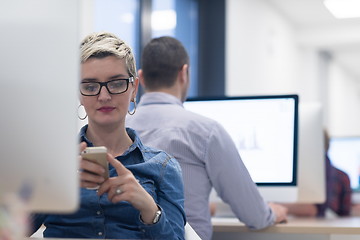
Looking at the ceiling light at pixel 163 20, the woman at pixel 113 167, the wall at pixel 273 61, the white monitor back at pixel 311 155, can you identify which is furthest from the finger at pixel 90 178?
the wall at pixel 273 61

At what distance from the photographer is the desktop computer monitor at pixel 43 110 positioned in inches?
36.2

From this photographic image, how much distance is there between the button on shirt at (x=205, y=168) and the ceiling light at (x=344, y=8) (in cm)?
481

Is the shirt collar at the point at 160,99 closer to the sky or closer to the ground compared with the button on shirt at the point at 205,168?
closer to the sky

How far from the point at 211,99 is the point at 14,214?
1.67 m

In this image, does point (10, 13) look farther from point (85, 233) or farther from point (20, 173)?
point (85, 233)

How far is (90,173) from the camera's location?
1262mm

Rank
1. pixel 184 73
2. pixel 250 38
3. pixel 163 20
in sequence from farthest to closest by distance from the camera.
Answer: pixel 250 38 < pixel 163 20 < pixel 184 73

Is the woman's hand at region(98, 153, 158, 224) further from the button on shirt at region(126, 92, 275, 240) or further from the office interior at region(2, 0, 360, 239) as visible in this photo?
the office interior at region(2, 0, 360, 239)

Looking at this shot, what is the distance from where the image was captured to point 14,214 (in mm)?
839

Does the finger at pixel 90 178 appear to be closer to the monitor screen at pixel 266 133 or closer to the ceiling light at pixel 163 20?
the monitor screen at pixel 266 133

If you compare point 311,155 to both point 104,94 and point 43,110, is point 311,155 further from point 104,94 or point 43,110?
point 43,110

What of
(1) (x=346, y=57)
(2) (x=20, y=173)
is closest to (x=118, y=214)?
(2) (x=20, y=173)

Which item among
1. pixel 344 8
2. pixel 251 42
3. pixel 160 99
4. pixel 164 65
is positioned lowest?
pixel 160 99

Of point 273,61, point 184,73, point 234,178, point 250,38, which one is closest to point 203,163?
point 234,178
